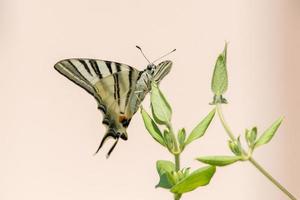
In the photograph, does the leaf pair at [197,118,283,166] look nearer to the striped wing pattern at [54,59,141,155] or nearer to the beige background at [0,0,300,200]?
the striped wing pattern at [54,59,141,155]

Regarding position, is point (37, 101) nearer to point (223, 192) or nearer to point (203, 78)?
point (203, 78)

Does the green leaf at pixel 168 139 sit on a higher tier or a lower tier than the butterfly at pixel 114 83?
lower

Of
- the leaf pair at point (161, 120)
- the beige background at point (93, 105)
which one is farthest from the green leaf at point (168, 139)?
the beige background at point (93, 105)

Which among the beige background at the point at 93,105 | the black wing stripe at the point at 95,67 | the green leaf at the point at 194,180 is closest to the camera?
the green leaf at the point at 194,180

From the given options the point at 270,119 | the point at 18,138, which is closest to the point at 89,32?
the point at 18,138

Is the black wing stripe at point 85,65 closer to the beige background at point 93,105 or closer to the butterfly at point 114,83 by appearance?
the butterfly at point 114,83

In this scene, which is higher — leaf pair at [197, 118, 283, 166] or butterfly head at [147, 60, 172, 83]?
butterfly head at [147, 60, 172, 83]

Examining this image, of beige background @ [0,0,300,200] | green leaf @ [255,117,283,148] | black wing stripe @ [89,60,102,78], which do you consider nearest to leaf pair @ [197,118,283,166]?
green leaf @ [255,117,283,148]

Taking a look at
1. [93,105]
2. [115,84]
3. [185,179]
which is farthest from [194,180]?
[93,105]
